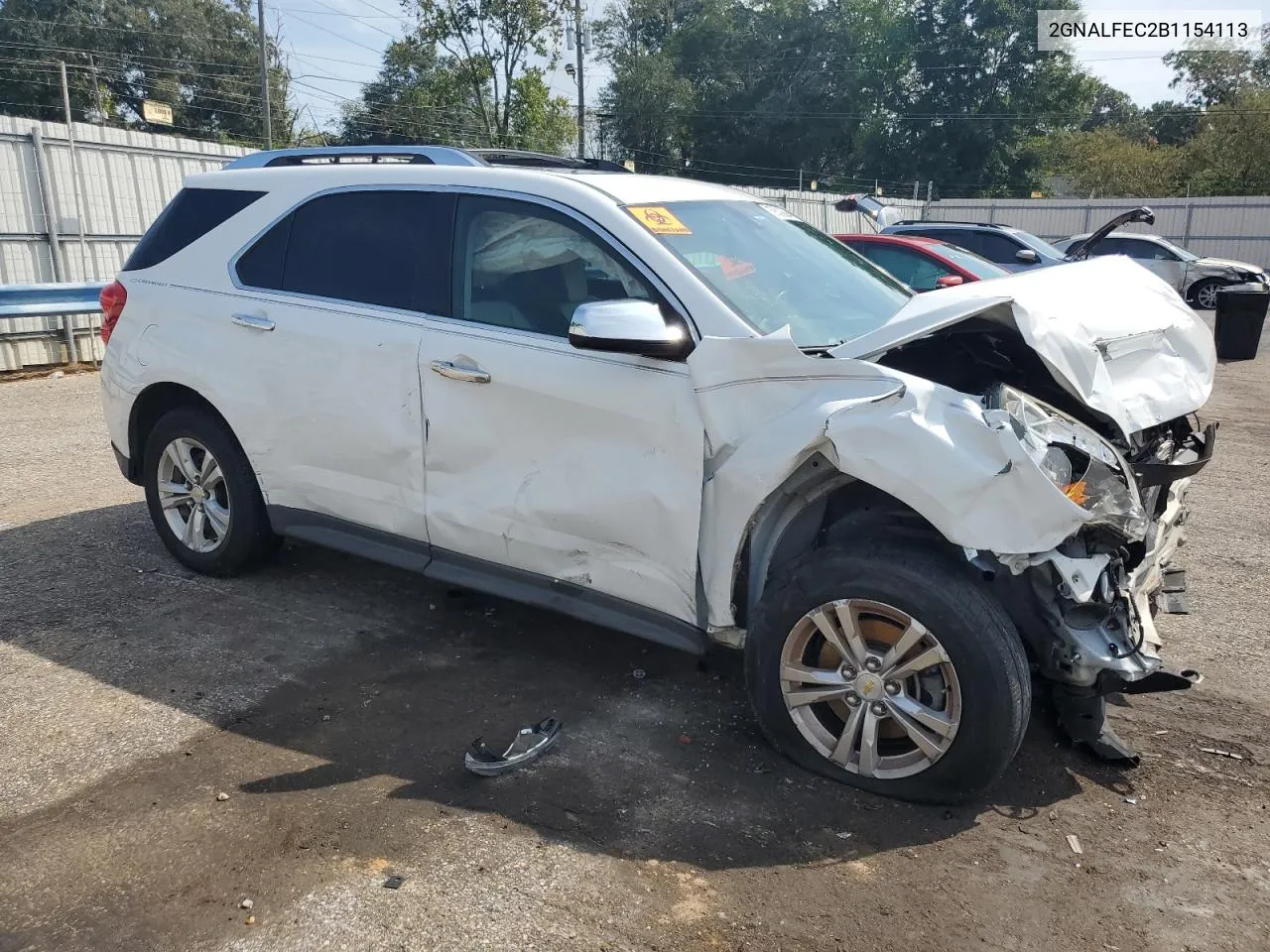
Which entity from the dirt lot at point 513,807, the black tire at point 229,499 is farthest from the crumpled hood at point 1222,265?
the black tire at point 229,499

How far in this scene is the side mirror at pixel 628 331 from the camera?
3306 millimetres

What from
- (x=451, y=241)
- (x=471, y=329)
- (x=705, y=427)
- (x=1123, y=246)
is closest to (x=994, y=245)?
(x=1123, y=246)

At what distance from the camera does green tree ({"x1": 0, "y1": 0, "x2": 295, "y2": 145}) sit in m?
46.3

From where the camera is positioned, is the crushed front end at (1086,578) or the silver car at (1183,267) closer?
the crushed front end at (1086,578)

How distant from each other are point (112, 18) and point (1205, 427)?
56.4m

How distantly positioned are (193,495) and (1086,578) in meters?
4.02

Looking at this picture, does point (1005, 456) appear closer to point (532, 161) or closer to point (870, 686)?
point (870, 686)

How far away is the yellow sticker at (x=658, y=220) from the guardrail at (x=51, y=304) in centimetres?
890

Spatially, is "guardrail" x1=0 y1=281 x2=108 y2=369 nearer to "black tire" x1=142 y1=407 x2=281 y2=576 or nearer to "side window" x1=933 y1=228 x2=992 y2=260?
"black tire" x1=142 y1=407 x2=281 y2=576

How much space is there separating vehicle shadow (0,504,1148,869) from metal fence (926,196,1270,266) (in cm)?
2666

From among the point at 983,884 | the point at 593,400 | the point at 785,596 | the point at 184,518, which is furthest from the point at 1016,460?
the point at 184,518

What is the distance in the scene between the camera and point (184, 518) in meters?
5.11

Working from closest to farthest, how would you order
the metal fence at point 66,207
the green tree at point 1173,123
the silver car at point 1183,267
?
the metal fence at point 66,207
the silver car at point 1183,267
the green tree at point 1173,123

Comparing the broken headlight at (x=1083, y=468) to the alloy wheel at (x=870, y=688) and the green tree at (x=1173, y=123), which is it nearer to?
the alloy wheel at (x=870, y=688)
